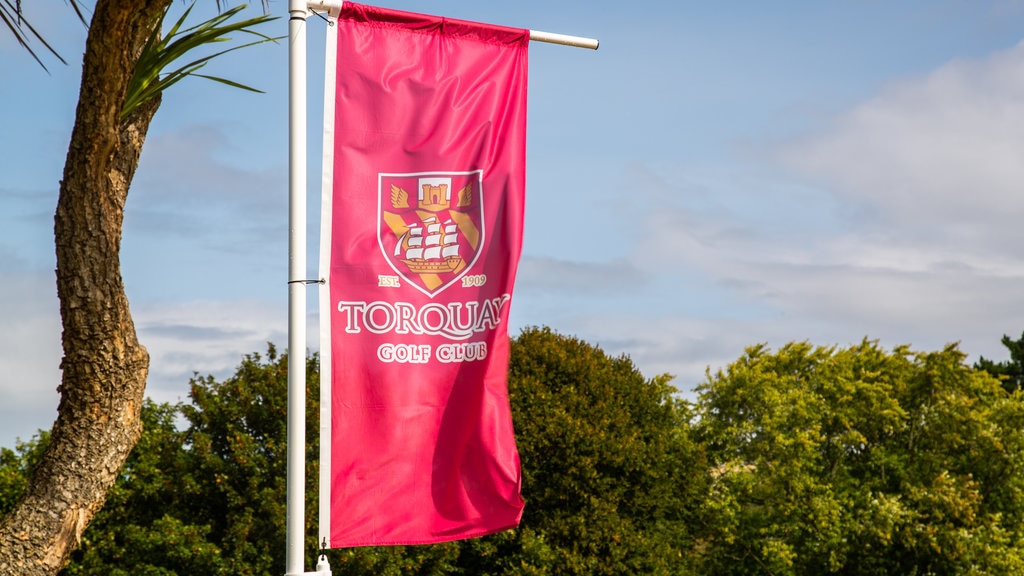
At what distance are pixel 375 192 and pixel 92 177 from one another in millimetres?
2384

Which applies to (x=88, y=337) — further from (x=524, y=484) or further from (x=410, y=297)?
(x=524, y=484)

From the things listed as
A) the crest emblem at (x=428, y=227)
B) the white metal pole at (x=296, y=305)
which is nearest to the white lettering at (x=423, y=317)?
the crest emblem at (x=428, y=227)

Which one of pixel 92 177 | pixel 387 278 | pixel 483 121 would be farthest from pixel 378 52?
pixel 92 177

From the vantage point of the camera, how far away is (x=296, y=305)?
812 cm

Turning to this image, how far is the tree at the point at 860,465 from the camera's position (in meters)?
30.1

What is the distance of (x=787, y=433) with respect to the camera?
31625mm

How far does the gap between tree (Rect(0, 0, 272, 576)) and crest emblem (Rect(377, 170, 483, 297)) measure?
233 cm

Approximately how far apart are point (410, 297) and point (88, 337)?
2.77 metres

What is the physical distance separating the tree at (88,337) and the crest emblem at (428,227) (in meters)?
2.33

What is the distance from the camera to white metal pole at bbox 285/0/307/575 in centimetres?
809

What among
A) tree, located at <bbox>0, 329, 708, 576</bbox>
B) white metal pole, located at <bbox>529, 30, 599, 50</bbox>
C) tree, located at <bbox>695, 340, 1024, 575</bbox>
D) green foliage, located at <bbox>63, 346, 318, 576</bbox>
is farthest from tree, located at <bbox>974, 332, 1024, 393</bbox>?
white metal pole, located at <bbox>529, 30, 599, 50</bbox>

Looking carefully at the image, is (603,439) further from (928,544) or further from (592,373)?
(928,544)

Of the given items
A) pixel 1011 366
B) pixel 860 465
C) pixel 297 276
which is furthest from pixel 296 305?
pixel 1011 366

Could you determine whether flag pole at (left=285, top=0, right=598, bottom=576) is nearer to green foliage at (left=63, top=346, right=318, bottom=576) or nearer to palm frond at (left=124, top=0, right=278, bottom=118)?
palm frond at (left=124, top=0, right=278, bottom=118)
